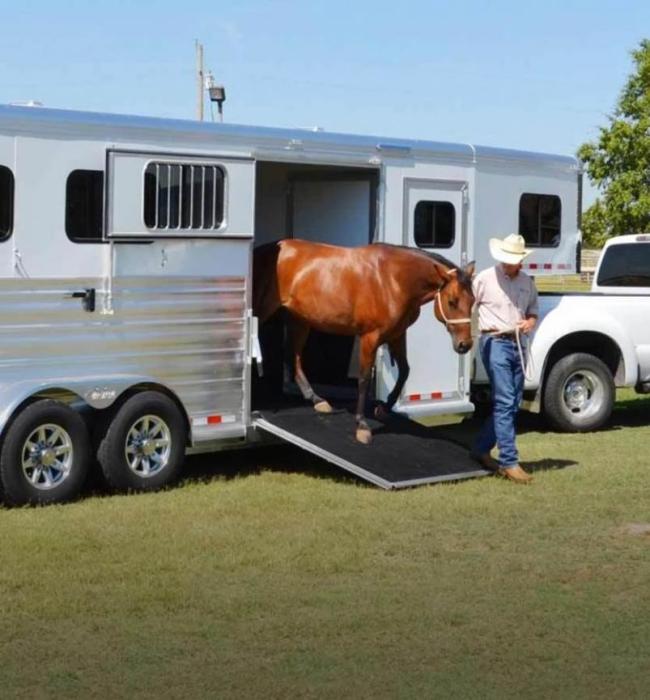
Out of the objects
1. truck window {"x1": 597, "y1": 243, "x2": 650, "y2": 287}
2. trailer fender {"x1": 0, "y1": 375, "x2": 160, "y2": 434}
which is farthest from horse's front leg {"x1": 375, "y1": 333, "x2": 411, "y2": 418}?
truck window {"x1": 597, "y1": 243, "x2": 650, "y2": 287}

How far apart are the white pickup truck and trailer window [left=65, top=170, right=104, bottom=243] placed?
5084mm

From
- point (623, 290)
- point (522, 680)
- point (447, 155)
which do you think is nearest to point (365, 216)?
point (447, 155)

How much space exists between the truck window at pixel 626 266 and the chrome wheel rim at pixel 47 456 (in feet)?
25.0

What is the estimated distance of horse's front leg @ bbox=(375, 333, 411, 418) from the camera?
39.1 feet

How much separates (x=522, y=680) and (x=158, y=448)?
4.84 meters

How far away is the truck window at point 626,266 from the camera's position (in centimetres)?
1544

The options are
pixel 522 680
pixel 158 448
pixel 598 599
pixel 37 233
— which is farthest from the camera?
pixel 158 448

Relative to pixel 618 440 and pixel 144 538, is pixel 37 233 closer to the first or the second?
pixel 144 538

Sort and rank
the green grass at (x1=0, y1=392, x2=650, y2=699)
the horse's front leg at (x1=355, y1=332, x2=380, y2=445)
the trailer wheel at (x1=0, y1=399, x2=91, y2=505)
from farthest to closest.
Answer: the horse's front leg at (x1=355, y1=332, x2=380, y2=445)
the trailer wheel at (x1=0, y1=399, x2=91, y2=505)
the green grass at (x1=0, y1=392, x2=650, y2=699)

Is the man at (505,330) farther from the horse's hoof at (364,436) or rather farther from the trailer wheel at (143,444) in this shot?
the trailer wheel at (143,444)

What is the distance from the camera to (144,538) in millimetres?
8758

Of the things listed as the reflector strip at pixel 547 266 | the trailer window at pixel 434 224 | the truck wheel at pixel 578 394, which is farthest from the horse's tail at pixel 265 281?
the truck wheel at pixel 578 394

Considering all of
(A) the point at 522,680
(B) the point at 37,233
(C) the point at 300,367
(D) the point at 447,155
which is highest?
(D) the point at 447,155

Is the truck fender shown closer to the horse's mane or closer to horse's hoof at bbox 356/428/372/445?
the horse's mane
